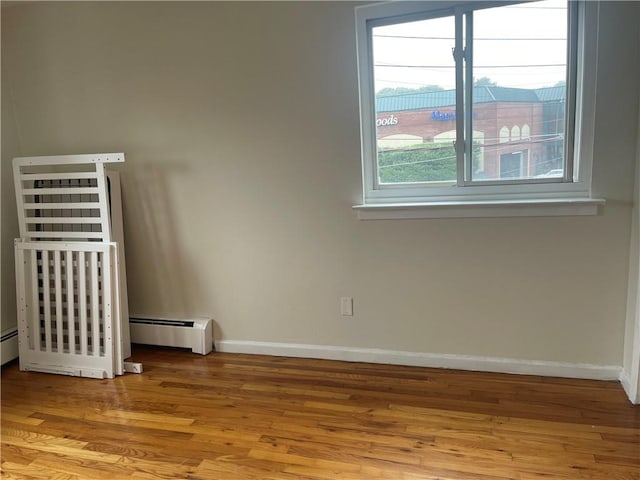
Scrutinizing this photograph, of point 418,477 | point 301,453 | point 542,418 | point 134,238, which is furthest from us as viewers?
point 134,238

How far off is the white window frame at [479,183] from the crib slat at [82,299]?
5.34ft

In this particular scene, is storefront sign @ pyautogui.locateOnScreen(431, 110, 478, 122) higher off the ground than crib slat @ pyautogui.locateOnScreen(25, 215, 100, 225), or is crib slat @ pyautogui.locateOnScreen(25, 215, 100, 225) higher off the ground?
storefront sign @ pyautogui.locateOnScreen(431, 110, 478, 122)

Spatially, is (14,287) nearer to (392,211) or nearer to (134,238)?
(134,238)

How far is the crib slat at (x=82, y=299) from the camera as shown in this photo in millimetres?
2689

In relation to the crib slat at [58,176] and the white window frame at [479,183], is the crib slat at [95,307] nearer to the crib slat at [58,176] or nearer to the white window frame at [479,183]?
the crib slat at [58,176]

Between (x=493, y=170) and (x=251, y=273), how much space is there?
1523mm

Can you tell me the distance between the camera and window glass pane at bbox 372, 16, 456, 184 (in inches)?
96.6

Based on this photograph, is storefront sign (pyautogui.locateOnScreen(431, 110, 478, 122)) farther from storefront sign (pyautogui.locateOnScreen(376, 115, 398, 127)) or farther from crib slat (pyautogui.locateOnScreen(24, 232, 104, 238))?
crib slat (pyautogui.locateOnScreen(24, 232, 104, 238))

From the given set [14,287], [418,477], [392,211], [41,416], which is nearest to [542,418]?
[418,477]

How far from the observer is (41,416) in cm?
226

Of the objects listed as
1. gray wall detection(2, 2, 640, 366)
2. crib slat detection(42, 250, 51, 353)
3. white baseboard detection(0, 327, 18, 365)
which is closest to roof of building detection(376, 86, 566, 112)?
gray wall detection(2, 2, 640, 366)

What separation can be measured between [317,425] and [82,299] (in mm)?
1585

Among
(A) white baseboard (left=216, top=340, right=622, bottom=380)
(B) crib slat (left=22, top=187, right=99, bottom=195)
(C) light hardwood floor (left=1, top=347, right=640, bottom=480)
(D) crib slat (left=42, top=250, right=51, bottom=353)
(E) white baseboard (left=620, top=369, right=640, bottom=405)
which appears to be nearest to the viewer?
(C) light hardwood floor (left=1, top=347, right=640, bottom=480)

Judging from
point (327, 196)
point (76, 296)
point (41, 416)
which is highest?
point (327, 196)
